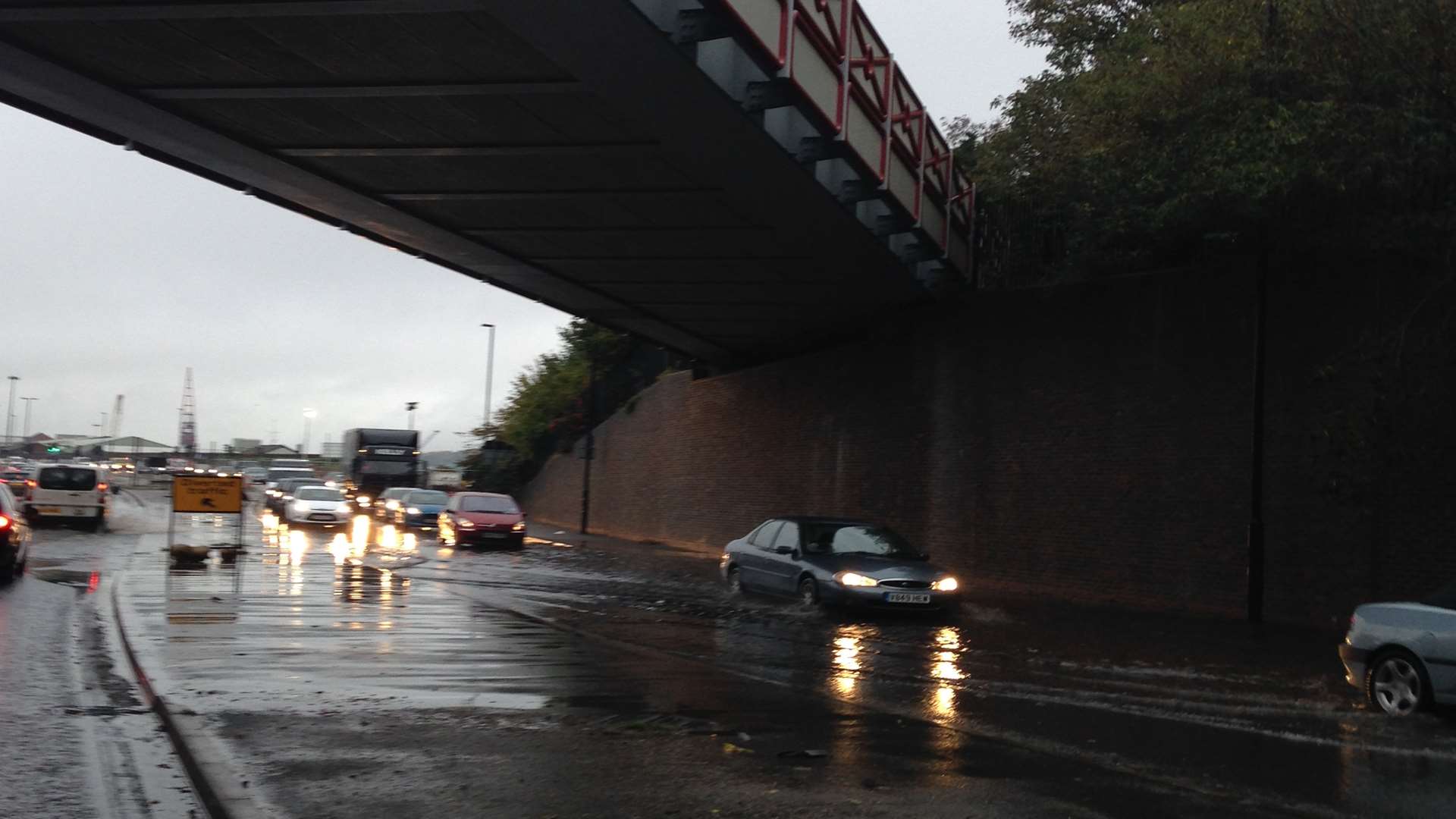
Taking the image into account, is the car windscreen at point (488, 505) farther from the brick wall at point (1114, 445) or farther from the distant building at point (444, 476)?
the distant building at point (444, 476)

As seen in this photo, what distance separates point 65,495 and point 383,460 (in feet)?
63.4

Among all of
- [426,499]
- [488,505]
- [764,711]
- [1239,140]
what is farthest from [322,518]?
[764,711]

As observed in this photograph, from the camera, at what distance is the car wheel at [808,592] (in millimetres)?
19562

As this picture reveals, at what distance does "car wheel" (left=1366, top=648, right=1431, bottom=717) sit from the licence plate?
7.88 metres

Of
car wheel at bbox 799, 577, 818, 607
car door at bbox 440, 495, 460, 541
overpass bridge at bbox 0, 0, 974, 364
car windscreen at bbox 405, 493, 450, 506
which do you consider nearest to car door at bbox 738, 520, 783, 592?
car wheel at bbox 799, 577, 818, 607

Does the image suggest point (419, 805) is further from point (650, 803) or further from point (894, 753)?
point (894, 753)

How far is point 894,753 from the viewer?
886 cm

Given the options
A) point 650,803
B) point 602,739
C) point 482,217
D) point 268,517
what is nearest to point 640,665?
point 602,739

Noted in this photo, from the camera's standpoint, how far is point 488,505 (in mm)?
37375

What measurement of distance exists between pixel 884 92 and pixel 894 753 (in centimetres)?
1297

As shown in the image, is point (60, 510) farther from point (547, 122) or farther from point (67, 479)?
point (547, 122)

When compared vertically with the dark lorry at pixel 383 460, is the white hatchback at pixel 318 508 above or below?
below

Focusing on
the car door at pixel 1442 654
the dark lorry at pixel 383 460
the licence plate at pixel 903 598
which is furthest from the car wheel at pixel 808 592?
the dark lorry at pixel 383 460

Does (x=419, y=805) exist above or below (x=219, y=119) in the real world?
below
